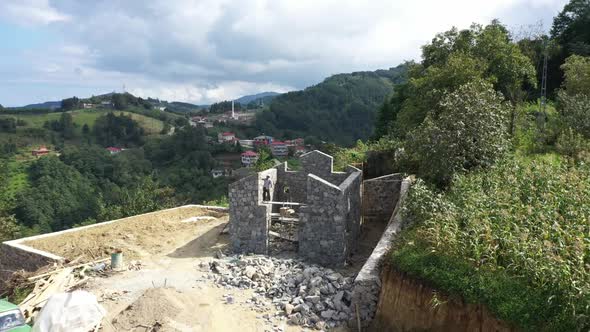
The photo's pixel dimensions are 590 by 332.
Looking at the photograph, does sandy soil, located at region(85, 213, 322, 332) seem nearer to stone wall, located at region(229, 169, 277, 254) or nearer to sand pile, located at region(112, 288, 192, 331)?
sand pile, located at region(112, 288, 192, 331)

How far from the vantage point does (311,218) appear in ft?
35.6

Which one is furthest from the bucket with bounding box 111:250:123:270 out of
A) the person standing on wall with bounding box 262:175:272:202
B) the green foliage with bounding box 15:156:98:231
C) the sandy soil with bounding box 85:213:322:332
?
the green foliage with bounding box 15:156:98:231

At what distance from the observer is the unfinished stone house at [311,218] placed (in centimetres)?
1070

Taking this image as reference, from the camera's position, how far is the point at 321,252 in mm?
10883

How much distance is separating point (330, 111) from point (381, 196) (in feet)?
267

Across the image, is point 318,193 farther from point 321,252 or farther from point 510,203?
point 510,203

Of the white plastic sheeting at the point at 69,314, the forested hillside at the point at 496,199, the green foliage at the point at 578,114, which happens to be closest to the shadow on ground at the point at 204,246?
the white plastic sheeting at the point at 69,314

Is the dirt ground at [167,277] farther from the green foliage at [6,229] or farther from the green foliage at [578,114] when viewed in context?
the green foliage at [6,229]

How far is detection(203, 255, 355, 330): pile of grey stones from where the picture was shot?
27.0 ft

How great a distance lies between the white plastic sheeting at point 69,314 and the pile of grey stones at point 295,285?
301 cm

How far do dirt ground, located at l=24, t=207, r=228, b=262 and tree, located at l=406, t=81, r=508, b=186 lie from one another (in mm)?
8181

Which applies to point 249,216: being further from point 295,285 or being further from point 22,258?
point 22,258

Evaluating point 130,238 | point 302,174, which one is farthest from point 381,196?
point 130,238

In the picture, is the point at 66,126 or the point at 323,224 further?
the point at 66,126
